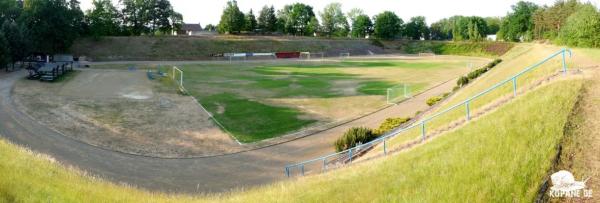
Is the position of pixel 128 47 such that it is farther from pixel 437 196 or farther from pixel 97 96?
pixel 437 196

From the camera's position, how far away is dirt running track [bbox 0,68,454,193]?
22188mm

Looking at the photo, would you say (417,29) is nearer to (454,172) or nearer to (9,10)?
(9,10)

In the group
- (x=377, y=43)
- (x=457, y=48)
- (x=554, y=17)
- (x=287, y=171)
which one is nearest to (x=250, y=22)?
(x=377, y=43)

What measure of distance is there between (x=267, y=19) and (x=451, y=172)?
128394 mm

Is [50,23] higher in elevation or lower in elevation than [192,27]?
lower

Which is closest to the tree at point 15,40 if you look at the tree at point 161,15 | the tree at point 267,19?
the tree at point 161,15

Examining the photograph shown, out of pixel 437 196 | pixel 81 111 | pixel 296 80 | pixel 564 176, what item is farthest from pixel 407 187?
pixel 296 80

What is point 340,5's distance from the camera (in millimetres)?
160500

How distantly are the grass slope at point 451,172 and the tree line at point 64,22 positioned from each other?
4689 centimetres

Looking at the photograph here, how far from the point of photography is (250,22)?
130875 millimetres

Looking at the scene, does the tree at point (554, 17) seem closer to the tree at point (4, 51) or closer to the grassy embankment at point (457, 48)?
the grassy embankment at point (457, 48)

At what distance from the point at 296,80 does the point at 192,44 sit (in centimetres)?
4804

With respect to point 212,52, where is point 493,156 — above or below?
below

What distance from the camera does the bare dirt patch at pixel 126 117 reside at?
92.2 ft
